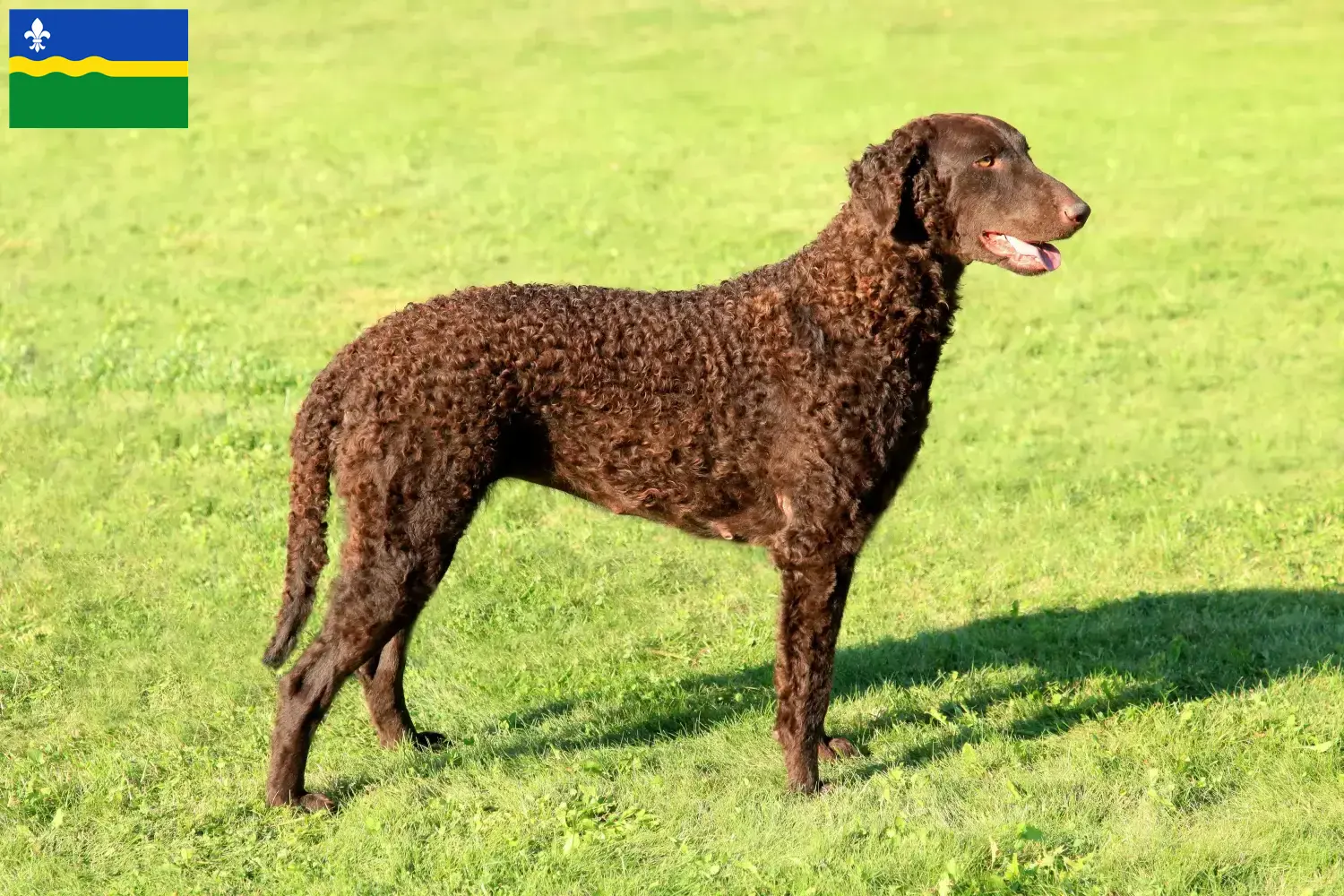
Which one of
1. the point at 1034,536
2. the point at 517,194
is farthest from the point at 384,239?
the point at 1034,536

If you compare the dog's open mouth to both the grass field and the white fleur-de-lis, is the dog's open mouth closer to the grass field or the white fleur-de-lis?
the grass field

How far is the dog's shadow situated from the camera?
236 inches

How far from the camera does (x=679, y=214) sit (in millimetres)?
15445

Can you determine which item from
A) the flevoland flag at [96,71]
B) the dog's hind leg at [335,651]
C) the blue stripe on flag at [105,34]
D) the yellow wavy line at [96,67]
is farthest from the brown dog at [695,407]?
the yellow wavy line at [96,67]

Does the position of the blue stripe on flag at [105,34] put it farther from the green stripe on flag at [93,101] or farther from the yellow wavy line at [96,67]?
the green stripe on flag at [93,101]

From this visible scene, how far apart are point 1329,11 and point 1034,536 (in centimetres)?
1851

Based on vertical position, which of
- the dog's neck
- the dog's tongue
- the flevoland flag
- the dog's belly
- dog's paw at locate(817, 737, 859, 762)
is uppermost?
the dog's tongue

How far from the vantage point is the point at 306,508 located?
5414mm

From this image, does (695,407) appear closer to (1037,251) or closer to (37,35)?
(1037,251)

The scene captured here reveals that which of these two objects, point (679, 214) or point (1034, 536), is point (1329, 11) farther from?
point (1034, 536)

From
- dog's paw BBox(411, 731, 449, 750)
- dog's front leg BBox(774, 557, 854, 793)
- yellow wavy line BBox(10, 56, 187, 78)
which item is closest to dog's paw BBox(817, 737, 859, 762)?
dog's front leg BBox(774, 557, 854, 793)

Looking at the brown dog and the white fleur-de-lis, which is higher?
the brown dog

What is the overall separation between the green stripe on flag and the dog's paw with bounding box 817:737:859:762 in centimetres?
1586

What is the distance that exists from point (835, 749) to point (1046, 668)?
1201 mm
